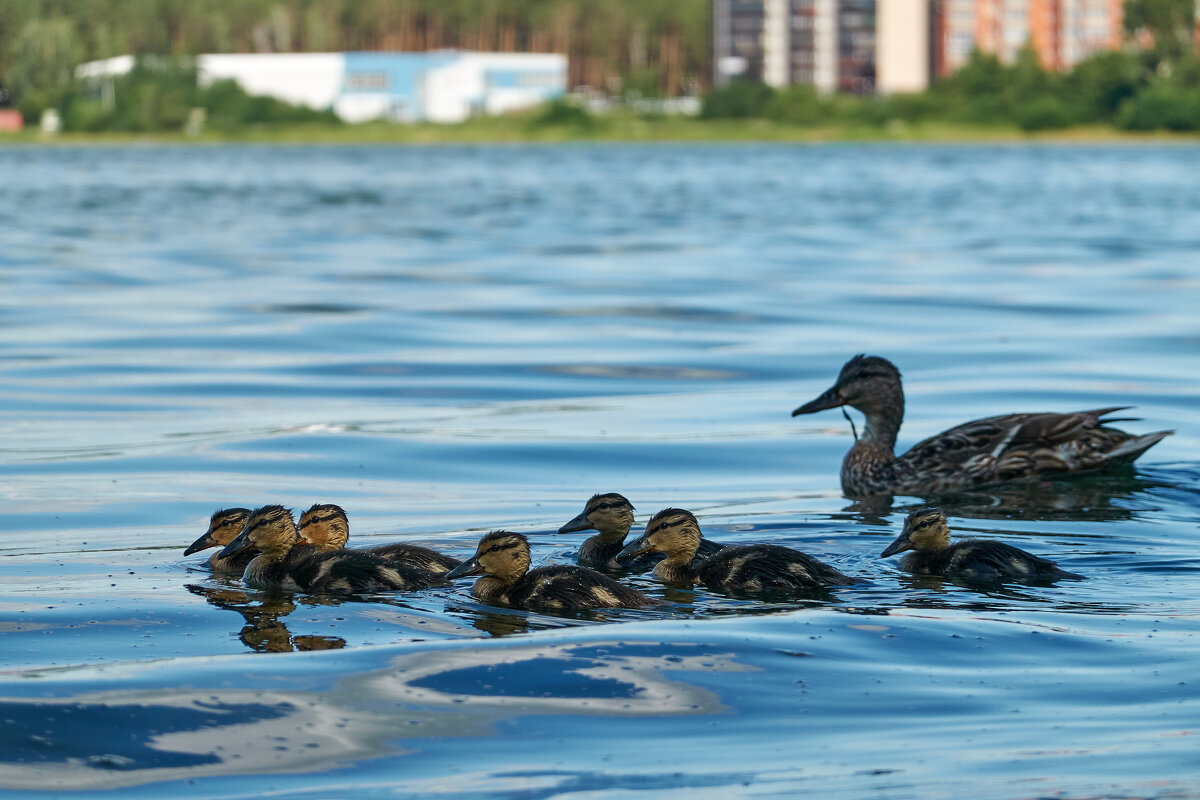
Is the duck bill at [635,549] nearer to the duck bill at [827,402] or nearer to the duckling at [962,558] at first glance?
the duckling at [962,558]

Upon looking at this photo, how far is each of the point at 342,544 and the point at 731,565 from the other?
1743mm

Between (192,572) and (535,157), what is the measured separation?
80.9m

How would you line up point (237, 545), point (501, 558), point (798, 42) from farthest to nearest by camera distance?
1. point (798, 42)
2. point (237, 545)
3. point (501, 558)

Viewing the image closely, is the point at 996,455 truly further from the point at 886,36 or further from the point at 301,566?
the point at 886,36

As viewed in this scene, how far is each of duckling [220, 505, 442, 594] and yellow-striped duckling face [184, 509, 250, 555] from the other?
0.51ft

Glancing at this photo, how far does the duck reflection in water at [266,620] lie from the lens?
6.50m

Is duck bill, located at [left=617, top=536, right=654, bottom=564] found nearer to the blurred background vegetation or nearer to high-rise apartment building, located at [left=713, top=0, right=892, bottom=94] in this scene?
the blurred background vegetation

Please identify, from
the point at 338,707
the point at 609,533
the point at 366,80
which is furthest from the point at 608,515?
the point at 366,80

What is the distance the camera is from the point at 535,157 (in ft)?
288

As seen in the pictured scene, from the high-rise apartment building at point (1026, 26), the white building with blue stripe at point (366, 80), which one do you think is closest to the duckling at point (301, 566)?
the white building with blue stripe at point (366, 80)

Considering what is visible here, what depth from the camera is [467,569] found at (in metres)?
7.18

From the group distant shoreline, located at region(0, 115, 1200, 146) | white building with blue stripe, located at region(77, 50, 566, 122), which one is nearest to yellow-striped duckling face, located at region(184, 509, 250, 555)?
distant shoreline, located at region(0, 115, 1200, 146)

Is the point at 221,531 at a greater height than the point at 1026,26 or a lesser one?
lesser

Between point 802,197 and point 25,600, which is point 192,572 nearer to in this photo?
point 25,600
